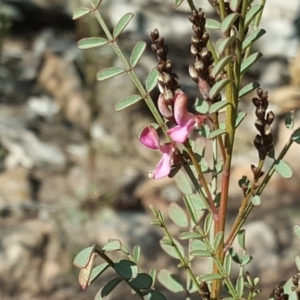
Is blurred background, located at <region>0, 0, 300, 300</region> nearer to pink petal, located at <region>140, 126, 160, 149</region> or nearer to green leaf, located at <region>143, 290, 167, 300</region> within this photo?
green leaf, located at <region>143, 290, 167, 300</region>

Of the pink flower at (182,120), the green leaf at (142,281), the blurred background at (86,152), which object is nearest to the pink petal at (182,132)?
the pink flower at (182,120)

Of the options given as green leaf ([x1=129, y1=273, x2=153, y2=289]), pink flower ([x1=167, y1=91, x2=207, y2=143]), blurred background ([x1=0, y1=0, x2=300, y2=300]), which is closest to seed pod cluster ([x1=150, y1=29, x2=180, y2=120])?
pink flower ([x1=167, y1=91, x2=207, y2=143])

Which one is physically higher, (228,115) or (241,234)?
(228,115)

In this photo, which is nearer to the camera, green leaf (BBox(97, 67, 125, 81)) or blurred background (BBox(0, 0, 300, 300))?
green leaf (BBox(97, 67, 125, 81))

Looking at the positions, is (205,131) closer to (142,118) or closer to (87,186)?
(87,186)

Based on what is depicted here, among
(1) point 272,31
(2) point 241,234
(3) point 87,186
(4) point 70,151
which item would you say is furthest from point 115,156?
(2) point 241,234

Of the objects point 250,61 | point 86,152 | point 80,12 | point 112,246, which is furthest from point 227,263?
point 86,152
